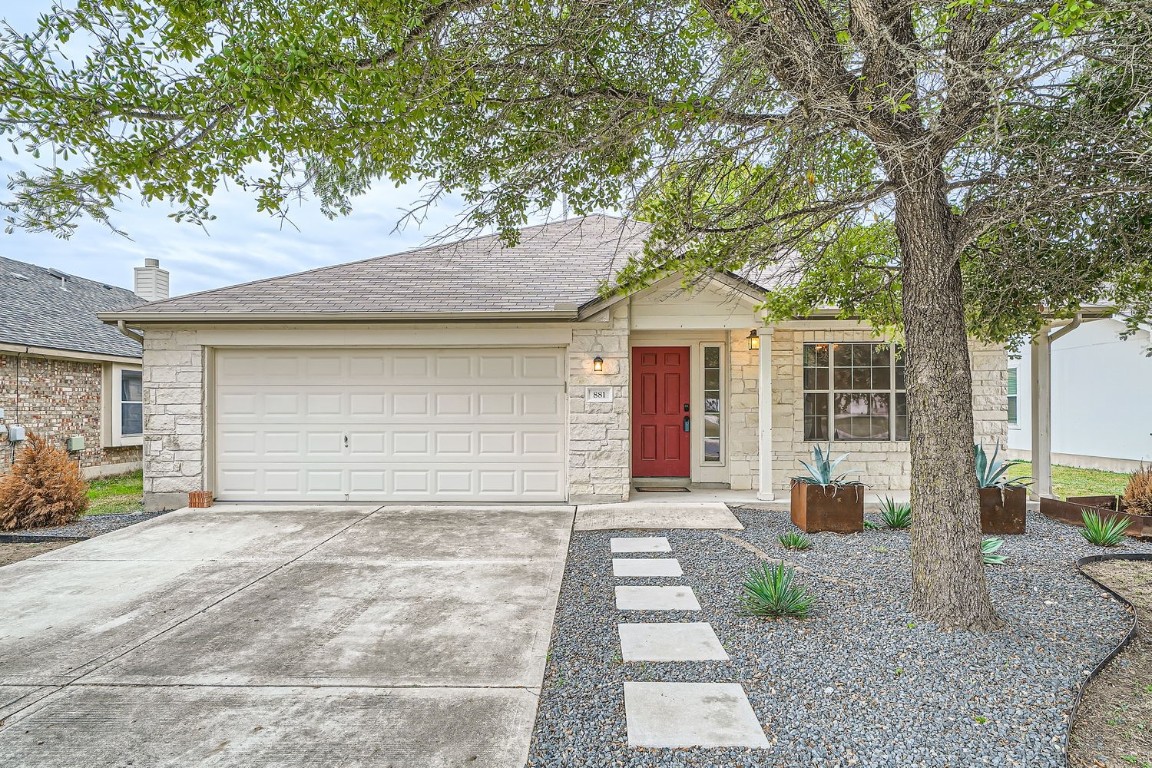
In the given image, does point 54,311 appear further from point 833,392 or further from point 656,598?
point 833,392

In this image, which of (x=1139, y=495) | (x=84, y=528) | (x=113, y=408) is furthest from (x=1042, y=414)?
(x=113, y=408)

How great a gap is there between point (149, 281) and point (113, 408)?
383 centimetres

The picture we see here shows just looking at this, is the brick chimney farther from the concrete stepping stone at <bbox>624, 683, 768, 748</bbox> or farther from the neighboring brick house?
the concrete stepping stone at <bbox>624, 683, 768, 748</bbox>

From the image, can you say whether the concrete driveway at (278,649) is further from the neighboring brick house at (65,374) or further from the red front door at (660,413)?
the neighboring brick house at (65,374)

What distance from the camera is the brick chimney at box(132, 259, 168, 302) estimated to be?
13.2 metres

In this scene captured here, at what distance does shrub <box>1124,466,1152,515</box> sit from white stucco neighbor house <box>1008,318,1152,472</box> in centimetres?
385

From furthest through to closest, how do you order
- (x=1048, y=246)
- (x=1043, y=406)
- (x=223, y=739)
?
(x=1043, y=406) → (x=1048, y=246) → (x=223, y=739)

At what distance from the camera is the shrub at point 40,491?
6582 mm

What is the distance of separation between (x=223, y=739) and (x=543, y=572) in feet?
8.68

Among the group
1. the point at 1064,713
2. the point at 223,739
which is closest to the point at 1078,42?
the point at 1064,713

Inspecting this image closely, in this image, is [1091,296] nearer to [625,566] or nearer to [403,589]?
[625,566]

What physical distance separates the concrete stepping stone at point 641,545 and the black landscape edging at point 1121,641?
3069 mm

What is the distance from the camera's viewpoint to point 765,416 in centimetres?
742

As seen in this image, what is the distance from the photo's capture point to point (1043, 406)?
24.5 feet
